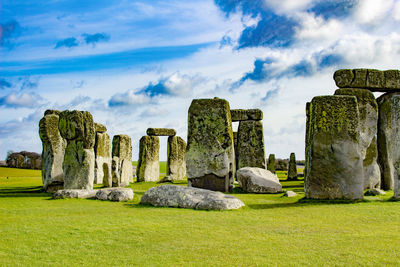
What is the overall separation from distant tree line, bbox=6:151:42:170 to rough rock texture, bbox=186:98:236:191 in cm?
2520

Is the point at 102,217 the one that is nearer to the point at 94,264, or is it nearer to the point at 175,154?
the point at 94,264

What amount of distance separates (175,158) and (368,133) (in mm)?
12381

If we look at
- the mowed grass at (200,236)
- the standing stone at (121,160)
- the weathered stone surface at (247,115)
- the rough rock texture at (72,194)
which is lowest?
the mowed grass at (200,236)

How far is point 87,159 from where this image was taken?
13578 millimetres

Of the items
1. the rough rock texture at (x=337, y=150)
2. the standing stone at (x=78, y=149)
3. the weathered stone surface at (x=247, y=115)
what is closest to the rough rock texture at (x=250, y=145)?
the weathered stone surface at (x=247, y=115)

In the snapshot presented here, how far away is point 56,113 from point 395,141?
519 inches

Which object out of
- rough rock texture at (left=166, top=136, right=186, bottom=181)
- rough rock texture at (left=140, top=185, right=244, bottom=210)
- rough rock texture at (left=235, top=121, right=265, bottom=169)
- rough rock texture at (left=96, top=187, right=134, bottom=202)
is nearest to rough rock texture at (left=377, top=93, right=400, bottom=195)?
rough rock texture at (left=235, top=121, right=265, bottom=169)

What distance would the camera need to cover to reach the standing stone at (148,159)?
23.3 meters

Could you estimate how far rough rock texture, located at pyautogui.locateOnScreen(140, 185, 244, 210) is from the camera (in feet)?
31.7

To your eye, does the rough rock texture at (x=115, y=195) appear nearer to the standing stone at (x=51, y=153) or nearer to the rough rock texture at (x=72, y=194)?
the rough rock texture at (x=72, y=194)

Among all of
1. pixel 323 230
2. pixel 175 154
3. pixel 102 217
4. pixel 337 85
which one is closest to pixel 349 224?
pixel 323 230

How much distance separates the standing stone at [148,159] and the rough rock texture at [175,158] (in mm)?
906

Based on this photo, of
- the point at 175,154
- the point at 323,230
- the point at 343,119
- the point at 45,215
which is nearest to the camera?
the point at 323,230

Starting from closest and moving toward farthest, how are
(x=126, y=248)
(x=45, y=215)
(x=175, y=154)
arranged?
1. (x=126, y=248)
2. (x=45, y=215)
3. (x=175, y=154)
